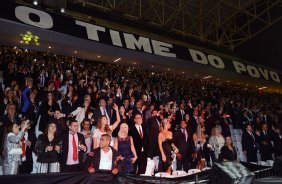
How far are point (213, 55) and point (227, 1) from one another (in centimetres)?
467

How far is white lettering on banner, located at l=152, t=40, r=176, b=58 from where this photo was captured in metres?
14.1

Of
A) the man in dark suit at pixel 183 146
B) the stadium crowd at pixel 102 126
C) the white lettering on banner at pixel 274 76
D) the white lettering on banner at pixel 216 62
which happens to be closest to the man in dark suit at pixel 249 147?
the stadium crowd at pixel 102 126

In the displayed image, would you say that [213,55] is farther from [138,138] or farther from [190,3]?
[138,138]

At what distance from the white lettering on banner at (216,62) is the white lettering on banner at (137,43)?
166 inches

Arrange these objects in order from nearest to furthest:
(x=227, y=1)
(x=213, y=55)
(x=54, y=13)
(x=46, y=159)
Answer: (x=46, y=159) < (x=54, y=13) < (x=213, y=55) < (x=227, y=1)

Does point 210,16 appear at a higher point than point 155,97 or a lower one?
higher

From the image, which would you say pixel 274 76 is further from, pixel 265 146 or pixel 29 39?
pixel 29 39

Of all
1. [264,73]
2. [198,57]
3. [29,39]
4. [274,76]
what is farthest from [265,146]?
[274,76]

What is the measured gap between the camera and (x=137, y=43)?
44.3 feet

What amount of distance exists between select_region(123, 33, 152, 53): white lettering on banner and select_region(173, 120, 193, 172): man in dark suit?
595 cm

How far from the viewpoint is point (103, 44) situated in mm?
12375

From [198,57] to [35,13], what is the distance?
8.36m

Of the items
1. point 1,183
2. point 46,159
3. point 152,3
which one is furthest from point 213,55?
point 1,183

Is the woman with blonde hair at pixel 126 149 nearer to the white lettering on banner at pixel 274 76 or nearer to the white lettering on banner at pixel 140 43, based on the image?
the white lettering on banner at pixel 140 43
